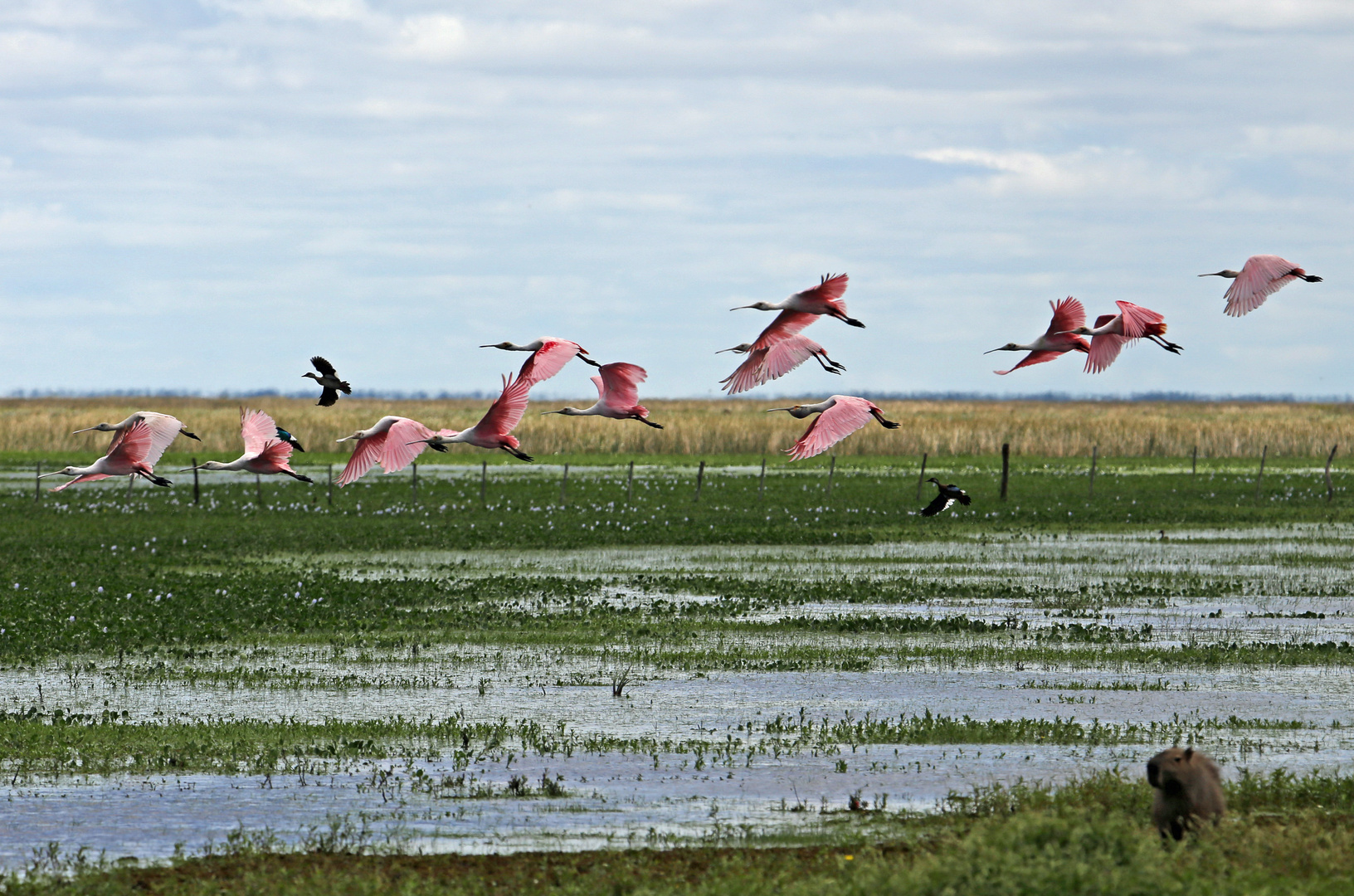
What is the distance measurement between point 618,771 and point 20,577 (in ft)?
54.7

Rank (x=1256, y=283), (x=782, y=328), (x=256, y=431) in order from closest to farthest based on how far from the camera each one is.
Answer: (x=1256, y=283) → (x=782, y=328) → (x=256, y=431)

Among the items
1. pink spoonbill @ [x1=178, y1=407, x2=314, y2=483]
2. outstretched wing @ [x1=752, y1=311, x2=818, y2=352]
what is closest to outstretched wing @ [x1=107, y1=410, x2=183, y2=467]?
pink spoonbill @ [x1=178, y1=407, x2=314, y2=483]

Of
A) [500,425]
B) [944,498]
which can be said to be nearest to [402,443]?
[500,425]

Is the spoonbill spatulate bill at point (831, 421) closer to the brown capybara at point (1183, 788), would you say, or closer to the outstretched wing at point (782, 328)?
the outstretched wing at point (782, 328)

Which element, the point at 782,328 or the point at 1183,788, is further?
the point at 782,328

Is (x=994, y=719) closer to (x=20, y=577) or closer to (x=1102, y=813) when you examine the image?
(x=1102, y=813)

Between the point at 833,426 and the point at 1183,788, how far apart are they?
11.4ft

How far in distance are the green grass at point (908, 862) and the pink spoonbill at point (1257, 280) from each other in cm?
318

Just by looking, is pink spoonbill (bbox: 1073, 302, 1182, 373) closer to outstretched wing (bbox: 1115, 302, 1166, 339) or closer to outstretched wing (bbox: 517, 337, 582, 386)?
outstretched wing (bbox: 1115, 302, 1166, 339)

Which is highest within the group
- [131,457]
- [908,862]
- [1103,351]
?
[1103,351]

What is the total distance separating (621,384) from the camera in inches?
459

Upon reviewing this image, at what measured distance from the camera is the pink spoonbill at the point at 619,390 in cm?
1152

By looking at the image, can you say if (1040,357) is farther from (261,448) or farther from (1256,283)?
(261,448)

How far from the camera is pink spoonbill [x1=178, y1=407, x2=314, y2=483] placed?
1169 centimetres
